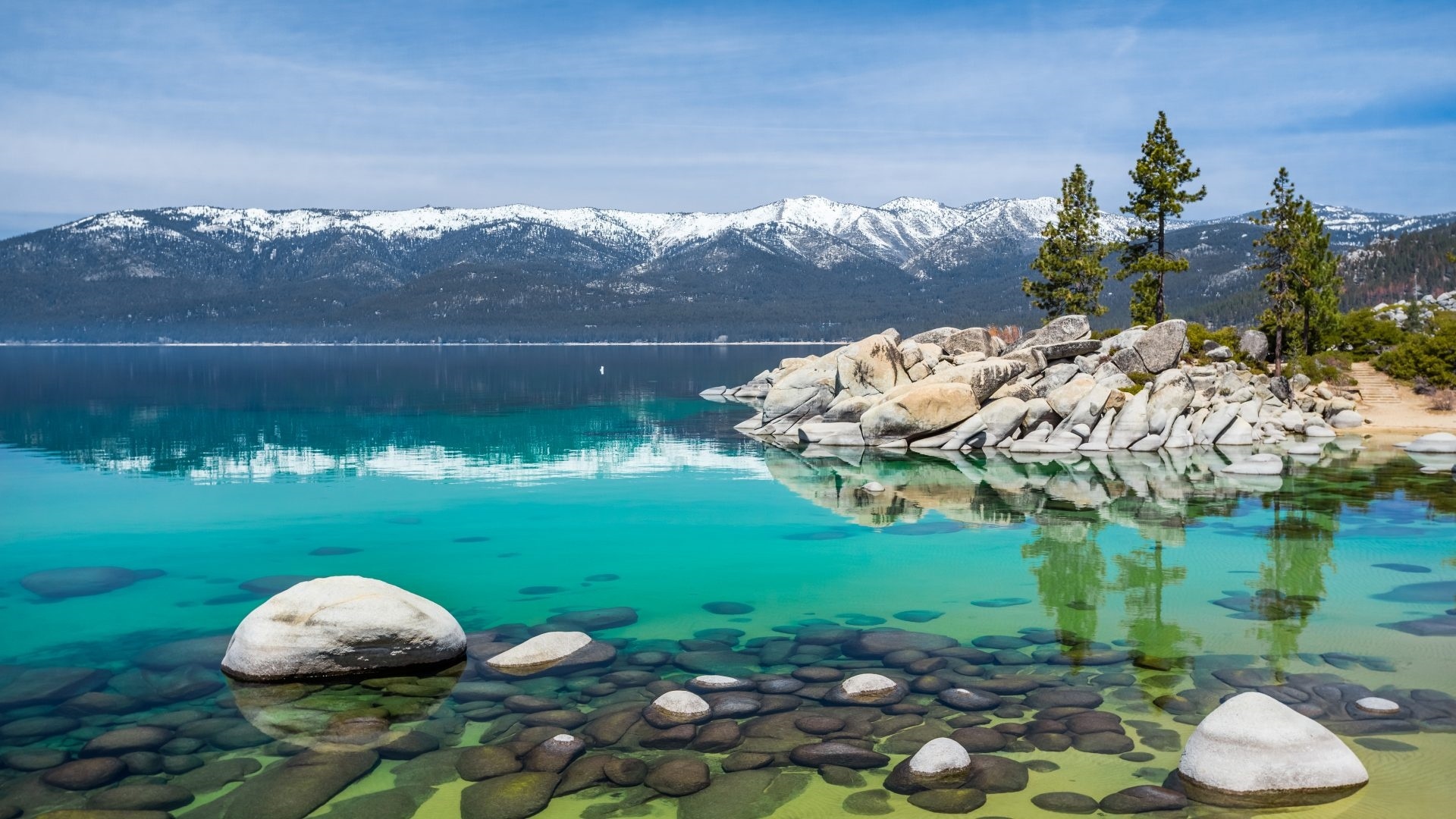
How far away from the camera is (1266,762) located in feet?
36.7

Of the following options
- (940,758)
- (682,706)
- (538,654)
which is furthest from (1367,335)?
(682,706)

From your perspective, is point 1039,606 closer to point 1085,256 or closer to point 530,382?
point 1085,256

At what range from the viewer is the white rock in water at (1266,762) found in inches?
437

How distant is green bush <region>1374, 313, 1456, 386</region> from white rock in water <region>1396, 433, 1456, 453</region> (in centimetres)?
1160

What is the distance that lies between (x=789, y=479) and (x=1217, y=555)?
16.7 m

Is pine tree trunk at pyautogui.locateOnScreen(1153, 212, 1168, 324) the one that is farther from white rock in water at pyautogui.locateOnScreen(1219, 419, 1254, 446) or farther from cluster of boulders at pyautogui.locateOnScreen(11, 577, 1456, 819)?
cluster of boulders at pyautogui.locateOnScreen(11, 577, 1456, 819)

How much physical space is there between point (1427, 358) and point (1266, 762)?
52.3 meters

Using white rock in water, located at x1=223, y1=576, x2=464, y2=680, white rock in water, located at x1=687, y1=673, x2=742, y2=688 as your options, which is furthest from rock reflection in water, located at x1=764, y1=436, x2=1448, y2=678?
white rock in water, located at x1=223, y1=576, x2=464, y2=680

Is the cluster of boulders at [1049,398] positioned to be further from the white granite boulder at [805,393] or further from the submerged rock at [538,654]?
the submerged rock at [538,654]

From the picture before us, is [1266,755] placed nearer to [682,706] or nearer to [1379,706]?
[1379,706]

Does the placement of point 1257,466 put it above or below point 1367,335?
below

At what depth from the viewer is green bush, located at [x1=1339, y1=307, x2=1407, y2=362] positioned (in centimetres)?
5803

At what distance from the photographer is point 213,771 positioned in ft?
39.7

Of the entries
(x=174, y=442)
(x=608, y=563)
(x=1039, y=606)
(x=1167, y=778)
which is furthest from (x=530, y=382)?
(x=1167, y=778)
